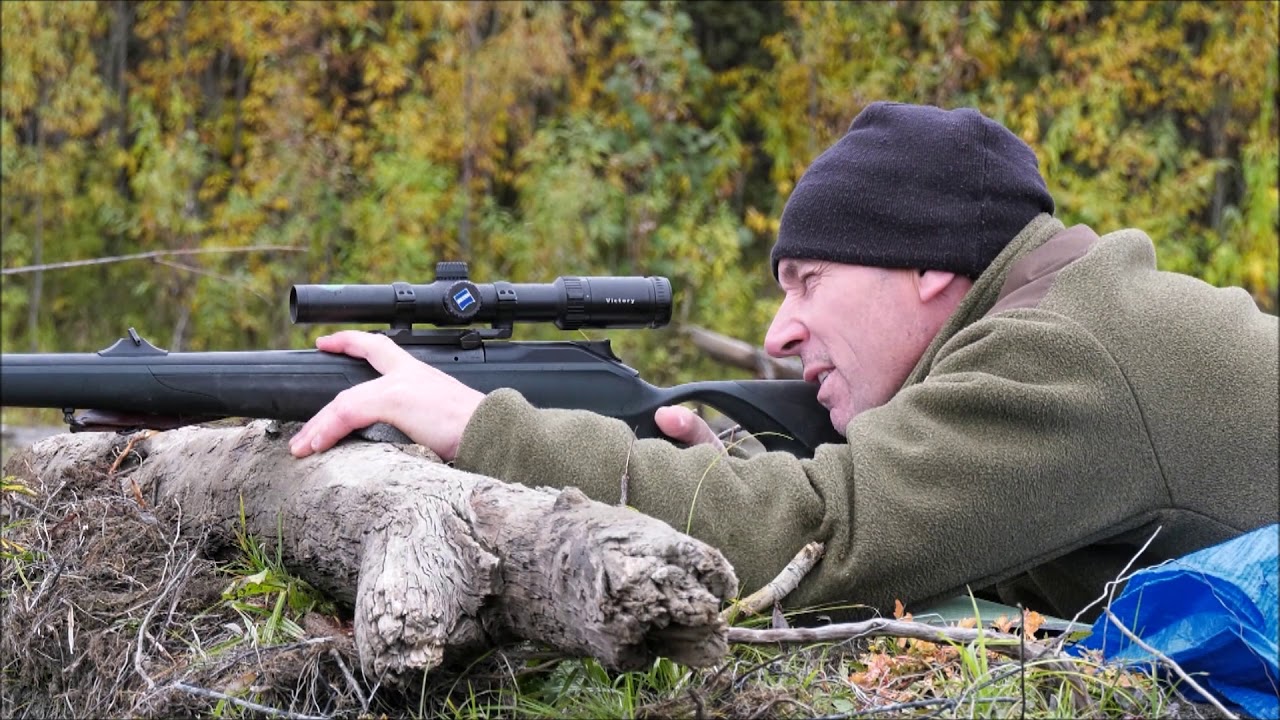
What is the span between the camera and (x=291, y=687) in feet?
9.57

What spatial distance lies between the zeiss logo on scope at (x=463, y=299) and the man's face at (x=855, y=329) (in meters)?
0.83

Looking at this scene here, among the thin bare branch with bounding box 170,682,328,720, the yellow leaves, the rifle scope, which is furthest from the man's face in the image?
the yellow leaves

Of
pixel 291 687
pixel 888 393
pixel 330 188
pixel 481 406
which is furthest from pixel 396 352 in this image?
pixel 330 188

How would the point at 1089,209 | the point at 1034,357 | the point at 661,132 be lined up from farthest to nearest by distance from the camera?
1. the point at 661,132
2. the point at 1089,209
3. the point at 1034,357

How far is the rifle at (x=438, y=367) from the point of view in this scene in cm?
362

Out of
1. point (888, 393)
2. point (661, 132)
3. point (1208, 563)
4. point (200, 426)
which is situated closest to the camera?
point (1208, 563)

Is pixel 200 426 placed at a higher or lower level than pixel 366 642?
lower

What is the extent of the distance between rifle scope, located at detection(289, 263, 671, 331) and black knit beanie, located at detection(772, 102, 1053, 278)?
1.66ft

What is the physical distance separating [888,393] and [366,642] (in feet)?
6.01

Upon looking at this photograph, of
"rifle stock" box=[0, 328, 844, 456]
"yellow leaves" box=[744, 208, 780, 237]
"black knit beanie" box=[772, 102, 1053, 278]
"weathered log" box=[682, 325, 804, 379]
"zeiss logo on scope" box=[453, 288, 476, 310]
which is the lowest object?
"weathered log" box=[682, 325, 804, 379]

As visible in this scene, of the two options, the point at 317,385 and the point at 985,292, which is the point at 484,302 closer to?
the point at 317,385

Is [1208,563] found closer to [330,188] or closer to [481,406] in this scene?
[481,406]

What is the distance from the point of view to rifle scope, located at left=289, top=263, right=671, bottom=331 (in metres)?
3.81

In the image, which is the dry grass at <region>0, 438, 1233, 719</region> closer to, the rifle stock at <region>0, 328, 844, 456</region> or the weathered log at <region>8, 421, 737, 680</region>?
the weathered log at <region>8, 421, 737, 680</region>
